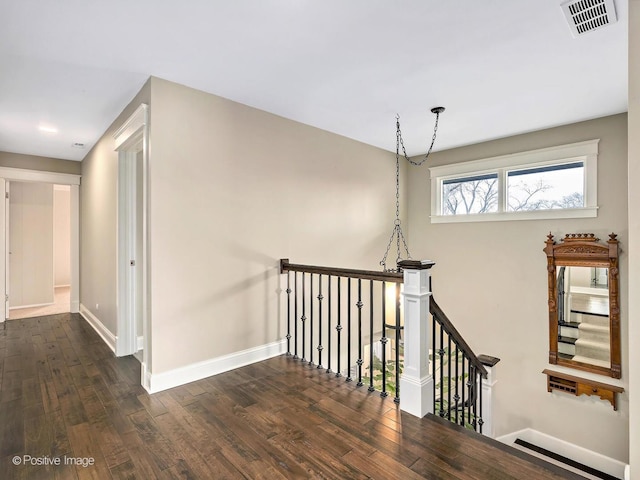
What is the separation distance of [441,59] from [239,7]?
1.52 meters

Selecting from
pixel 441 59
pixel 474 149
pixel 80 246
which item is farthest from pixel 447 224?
pixel 80 246

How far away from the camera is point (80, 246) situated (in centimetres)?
548

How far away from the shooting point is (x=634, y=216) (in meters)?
1.36

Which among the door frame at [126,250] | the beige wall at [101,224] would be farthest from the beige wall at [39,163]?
the door frame at [126,250]

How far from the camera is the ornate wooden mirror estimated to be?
3.71m

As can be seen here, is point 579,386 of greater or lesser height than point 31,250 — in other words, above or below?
below

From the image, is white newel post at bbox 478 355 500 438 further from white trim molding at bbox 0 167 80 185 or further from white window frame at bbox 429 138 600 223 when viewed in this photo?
white trim molding at bbox 0 167 80 185

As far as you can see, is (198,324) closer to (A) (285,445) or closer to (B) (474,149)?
(A) (285,445)

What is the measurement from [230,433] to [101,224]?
339 cm

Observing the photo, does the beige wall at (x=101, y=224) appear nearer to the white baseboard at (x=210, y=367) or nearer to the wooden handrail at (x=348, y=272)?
the white baseboard at (x=210, y=367)

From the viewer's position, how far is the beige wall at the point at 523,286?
12.2ft

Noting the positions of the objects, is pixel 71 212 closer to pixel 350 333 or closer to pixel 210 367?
pixel 210 367

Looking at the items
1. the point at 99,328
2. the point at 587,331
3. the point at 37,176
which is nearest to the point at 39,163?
the point at 37,176

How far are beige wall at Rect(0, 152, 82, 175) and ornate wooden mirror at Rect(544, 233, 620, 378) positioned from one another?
706cm
